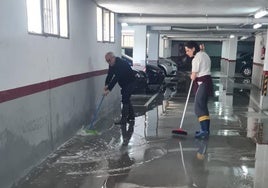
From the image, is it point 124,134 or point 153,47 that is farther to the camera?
point 153,47

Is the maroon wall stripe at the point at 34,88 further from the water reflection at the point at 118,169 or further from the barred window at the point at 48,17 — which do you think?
the water reflection at the point at 118,169

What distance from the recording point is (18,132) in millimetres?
3949

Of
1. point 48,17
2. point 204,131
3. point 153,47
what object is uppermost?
point 48,17

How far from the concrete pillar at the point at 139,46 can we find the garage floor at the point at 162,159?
7.54 meters

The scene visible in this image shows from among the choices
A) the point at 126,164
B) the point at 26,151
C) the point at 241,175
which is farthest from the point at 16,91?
the point at 241,175

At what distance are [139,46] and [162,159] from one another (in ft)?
35.1

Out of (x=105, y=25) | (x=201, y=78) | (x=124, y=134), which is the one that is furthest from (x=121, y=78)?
(x=105, y=25)

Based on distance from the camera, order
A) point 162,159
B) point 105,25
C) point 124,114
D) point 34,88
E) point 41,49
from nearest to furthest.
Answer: point 34,88 → point 41,49 → point 162,159 → point 124,114 → point 105,25

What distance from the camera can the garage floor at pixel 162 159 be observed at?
405cm

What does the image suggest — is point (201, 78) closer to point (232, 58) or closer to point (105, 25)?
point (105, 25)

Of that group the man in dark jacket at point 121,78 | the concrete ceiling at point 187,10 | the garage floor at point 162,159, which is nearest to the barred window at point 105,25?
the concrete ceiling at point 187,10

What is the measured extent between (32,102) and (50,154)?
3.65ft

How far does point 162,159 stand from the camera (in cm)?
487

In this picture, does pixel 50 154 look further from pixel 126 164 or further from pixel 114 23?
pixel 114 23
